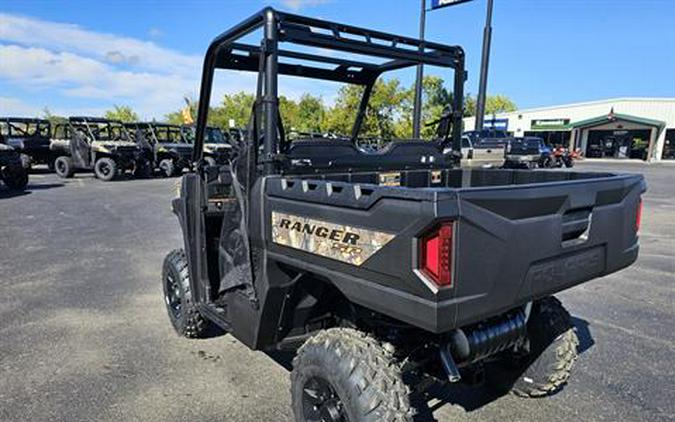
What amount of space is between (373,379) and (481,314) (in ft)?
1.82

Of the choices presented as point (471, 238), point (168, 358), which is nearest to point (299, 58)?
point (471, 238)

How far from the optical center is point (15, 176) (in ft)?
46.4

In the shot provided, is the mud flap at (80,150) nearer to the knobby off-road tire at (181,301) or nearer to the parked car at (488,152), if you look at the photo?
the parked car at (488,152)

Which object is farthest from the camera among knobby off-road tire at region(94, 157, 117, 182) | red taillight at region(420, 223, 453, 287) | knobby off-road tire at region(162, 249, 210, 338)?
knobby off-road tire at region(94, 157, 117, 182)

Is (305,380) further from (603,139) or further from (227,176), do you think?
(603,139)

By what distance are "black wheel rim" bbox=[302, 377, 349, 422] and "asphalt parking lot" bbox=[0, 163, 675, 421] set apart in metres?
0.51

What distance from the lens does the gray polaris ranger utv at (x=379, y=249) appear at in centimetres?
181

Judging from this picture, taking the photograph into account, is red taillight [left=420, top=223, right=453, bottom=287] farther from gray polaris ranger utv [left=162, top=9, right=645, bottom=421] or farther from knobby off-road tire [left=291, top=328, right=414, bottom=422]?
knobby off-road tire [left=291, top=328, right=414, bottom=422]

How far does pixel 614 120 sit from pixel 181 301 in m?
45.0

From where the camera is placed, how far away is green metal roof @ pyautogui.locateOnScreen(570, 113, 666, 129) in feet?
129

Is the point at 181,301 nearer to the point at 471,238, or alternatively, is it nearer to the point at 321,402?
the point at 321,402

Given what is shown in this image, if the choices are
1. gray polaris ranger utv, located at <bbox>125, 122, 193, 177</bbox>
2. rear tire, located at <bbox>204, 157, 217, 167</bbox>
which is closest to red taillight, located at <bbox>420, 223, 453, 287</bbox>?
rear tire, located at <bbox>204, 157, 217, 167</bbox>

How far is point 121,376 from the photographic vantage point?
334 cm

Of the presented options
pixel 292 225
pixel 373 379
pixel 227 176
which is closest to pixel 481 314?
pixel 373 379
